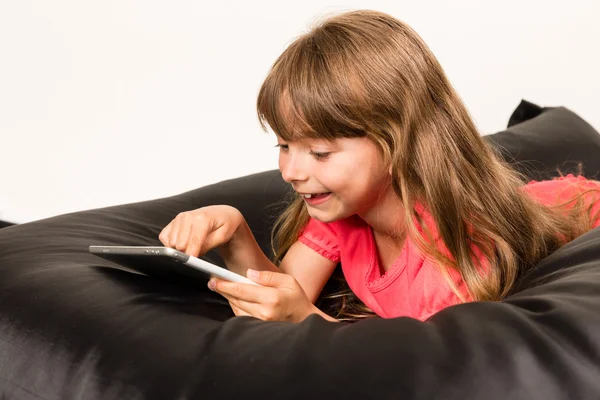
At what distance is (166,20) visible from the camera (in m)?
2.84

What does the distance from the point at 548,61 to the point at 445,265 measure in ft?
4.69

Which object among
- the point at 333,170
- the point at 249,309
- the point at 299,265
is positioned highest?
the point at 333,170

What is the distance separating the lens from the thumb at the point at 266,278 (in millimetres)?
1335

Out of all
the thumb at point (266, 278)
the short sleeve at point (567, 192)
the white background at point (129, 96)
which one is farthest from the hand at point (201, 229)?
the white background at point (129, 96)

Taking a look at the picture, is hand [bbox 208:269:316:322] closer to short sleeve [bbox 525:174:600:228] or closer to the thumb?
the thumb

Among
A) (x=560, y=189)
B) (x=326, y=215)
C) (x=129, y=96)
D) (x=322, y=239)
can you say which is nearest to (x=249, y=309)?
(x=326, y=215)

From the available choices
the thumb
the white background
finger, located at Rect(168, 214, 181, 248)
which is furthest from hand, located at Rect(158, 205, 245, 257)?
the white background

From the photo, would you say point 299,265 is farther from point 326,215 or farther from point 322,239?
point 326,215

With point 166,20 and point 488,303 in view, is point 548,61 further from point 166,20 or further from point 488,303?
point 488,303

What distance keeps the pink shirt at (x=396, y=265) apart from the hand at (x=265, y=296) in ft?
0.74

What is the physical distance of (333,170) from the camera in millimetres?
1396

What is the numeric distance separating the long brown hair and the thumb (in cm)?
20

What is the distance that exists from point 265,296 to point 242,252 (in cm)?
31

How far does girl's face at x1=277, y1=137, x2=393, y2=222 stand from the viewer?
140 centimetres
